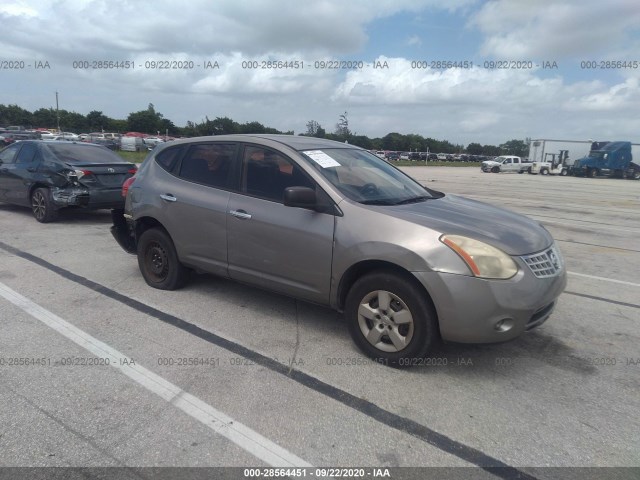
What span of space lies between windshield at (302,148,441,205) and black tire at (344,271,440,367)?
2.42 ft

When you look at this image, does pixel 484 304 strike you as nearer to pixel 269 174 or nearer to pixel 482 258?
pixel 482 258

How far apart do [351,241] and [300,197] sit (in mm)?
530

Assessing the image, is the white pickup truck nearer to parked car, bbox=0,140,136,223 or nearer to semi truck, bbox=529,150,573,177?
semi truck, bbox=529,150,573,177

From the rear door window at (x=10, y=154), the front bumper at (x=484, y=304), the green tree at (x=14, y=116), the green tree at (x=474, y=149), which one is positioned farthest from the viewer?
the green tree at (x=474, y=149)

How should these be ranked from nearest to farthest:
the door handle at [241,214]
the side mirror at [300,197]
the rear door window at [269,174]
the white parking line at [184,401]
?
the white parking line at [184,401] → the side mirror at [300,197] → the rear door window at [269,174] → the door handle at [241,214]

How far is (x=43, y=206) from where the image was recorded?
29.7 ft

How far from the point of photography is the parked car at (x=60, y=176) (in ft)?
29.1

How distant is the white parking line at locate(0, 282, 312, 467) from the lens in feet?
8.79

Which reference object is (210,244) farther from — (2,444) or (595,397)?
(595,397)

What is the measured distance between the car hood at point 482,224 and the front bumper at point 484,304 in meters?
0.21

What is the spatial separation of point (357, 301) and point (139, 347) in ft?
5.94

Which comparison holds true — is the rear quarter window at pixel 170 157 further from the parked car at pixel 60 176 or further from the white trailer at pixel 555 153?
the white trailer at pixel 555 153

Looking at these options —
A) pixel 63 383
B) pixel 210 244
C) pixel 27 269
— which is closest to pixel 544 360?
pixel 210 244

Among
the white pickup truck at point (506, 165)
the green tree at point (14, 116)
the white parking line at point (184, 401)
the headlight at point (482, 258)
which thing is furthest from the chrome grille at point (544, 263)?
the green tree at point (14, 116)
